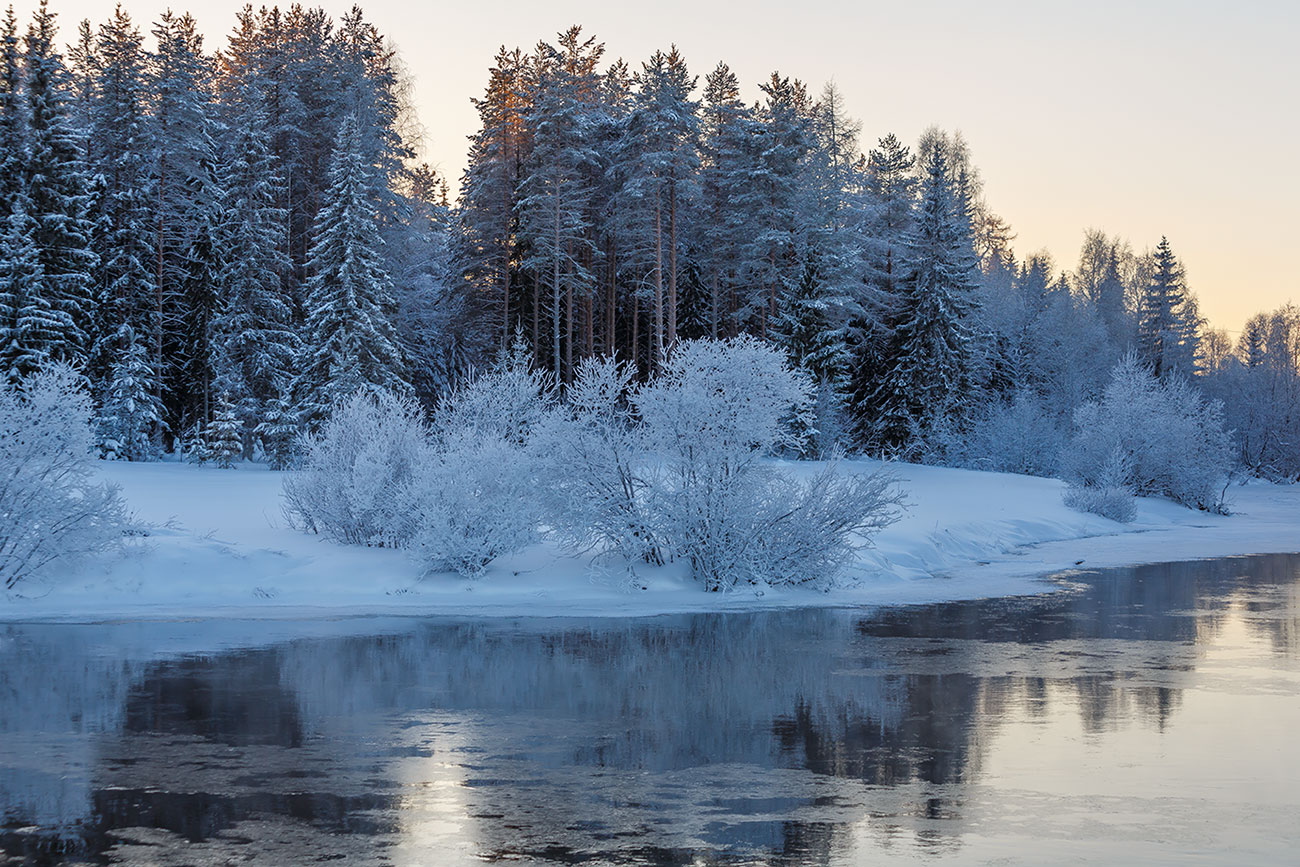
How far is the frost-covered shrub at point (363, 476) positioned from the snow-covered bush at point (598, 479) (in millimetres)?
2293

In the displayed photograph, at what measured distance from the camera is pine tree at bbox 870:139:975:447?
168ft

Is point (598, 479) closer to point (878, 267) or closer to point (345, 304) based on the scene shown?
point (345, 304)

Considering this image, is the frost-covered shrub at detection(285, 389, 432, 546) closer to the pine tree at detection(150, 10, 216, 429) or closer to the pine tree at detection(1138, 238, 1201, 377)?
the pine tree at detection(150, 10, 216, 429)

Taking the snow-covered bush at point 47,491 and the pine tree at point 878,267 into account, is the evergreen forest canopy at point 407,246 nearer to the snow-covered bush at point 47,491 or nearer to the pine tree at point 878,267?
the pine tree at point 878,267

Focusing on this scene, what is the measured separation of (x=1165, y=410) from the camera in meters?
46.9

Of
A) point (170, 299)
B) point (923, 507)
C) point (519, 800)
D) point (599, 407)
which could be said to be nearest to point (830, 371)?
point (923, 507)

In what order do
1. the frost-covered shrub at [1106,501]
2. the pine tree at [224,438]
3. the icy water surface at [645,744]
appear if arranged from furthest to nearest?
the pine tree at [224,438], the frost-covered shrub at [1106,501], the icy water surface at [645,744]

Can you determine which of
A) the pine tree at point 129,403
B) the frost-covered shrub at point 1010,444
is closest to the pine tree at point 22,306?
the pine tree at point 129,403

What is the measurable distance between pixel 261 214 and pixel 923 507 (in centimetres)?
2792

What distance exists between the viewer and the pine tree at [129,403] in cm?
4216

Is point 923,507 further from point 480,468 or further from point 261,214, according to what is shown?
point 261,214

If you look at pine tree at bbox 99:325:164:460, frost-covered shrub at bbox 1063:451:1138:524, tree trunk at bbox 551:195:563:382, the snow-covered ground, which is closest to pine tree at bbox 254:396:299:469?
pine tree at bbox 99:325:164:460

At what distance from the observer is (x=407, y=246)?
55.0 m

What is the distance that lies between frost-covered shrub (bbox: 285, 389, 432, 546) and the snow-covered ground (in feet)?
1.66
